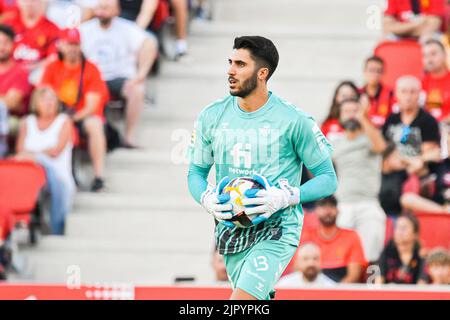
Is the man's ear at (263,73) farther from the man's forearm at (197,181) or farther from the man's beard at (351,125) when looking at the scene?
the man's beard at (351,125)

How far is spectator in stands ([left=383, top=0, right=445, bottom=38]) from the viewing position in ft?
37.4

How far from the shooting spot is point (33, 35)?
11812 millimetres

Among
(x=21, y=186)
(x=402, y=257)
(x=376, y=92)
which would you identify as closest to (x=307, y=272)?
(x=402, y=257)

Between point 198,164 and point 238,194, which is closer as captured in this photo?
point 238,194

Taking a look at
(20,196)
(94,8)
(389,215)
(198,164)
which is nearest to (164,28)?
(94,8)

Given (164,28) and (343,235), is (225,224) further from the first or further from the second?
(164,28)

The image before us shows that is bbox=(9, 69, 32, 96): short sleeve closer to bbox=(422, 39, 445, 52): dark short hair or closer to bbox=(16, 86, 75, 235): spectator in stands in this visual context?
bbox=(16, 86, 75, 235): spectator in stands

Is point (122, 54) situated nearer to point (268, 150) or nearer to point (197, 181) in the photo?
point (197, 181)

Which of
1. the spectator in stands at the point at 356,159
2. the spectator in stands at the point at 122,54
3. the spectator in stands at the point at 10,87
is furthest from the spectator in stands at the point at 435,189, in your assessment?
the spectator in stands at the point at 10,87

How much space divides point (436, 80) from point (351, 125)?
1014 mm

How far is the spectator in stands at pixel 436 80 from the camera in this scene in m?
10.8

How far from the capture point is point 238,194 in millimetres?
6441

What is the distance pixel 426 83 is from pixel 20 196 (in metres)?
3.62

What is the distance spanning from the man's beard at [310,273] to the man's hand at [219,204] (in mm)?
3209
